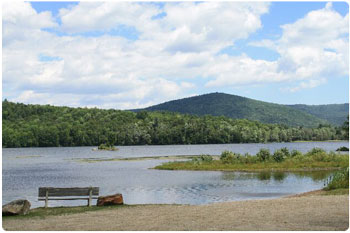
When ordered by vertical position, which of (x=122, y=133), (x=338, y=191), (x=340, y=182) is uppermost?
(x=122, y=133)

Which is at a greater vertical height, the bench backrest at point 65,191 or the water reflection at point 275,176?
the bench backrest at point 65,191

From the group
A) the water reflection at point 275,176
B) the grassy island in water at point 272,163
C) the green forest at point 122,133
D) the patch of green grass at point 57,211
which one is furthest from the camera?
the green forest at point 122,133

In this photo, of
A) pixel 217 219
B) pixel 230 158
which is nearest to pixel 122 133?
pixel 230 158

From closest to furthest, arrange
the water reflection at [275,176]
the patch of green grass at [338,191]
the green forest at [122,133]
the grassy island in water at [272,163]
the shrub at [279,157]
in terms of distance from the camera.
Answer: the patch of green grass at [338,191] → the water reflection at [275,176] → the grassy island in water at [272,163] → the shrub at [279,157] → the green forest at [122,133]

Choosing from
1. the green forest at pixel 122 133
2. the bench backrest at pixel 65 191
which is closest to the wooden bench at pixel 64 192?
the bench backrest at pixel 65 191

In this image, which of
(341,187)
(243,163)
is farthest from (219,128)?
(341,187)

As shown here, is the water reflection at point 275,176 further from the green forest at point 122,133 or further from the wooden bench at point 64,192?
the green forest at point 122,133

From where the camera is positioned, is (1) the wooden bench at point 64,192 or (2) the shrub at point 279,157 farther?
(2) the shrub at point 279,157

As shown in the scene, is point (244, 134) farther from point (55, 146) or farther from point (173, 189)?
point (173, 189)

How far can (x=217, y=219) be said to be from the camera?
58.3 feet

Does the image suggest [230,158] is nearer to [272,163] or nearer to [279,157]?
[272,163]

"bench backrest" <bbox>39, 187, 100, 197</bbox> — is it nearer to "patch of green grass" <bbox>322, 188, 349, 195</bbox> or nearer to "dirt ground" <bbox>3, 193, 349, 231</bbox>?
"dirt ground" <bbox>3, 193, 349, 231</bbox>

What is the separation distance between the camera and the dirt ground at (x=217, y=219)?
16.0 m

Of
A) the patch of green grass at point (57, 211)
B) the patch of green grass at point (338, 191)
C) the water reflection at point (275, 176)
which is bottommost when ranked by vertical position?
the water reflection at point (275, 176)
